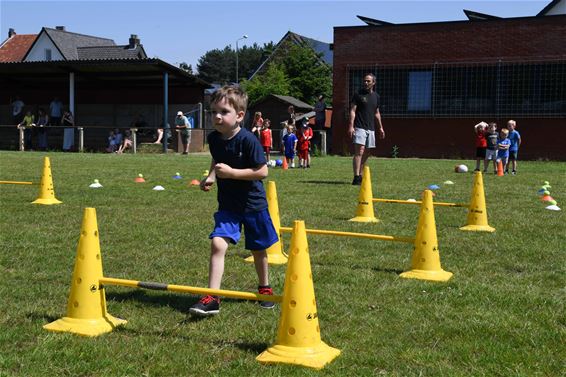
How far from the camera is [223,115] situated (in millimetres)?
4562

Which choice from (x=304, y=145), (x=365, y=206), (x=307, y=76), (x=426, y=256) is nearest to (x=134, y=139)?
(x=304, y=145)

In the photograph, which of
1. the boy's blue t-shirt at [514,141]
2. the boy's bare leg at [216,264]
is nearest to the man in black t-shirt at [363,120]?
the boy's blue t-shirt at [514,141]

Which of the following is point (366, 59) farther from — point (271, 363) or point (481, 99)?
point (271, 363)

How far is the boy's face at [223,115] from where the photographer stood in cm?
455

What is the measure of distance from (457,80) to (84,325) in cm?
2657

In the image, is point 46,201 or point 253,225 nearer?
point 253,225

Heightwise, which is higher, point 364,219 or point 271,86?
point 271,86

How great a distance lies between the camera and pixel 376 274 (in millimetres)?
5637

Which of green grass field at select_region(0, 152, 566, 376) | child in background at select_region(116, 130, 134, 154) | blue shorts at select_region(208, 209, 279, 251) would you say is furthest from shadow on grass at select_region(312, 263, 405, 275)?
child in background at select_region(116, 130, 134, 154)

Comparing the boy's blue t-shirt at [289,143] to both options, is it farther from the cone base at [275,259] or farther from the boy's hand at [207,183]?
the boy's hand at [207,183]

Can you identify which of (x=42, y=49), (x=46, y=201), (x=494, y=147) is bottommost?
(x=46, y=201)

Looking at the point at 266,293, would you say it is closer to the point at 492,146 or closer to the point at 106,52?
the point at 492,146

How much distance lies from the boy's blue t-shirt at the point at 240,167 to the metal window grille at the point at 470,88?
25.0 metres

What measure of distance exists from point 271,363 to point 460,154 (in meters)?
26.4
